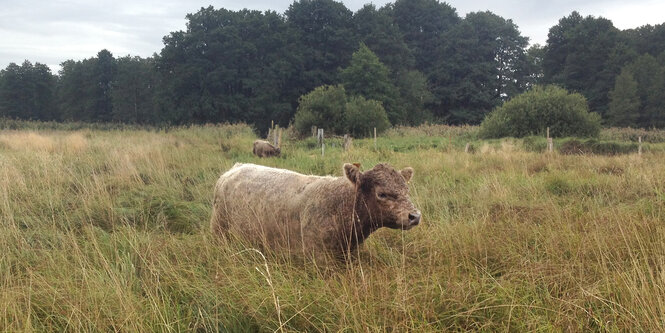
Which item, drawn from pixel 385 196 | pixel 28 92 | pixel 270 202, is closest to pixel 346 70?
pixel 270 202

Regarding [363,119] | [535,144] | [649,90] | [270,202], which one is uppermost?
[649,90]

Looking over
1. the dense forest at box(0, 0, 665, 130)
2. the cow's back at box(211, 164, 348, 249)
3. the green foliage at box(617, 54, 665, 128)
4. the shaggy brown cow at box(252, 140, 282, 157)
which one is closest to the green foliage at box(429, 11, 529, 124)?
the dense forest at box(0, 0, 665, 130)

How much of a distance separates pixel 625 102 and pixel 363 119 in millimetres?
32266

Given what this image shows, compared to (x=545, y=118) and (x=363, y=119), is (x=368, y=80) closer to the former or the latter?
(x=363, y=119)

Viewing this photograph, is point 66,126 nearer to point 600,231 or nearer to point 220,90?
point 220,90

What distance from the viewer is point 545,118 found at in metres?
28.0

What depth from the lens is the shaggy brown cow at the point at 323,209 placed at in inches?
162

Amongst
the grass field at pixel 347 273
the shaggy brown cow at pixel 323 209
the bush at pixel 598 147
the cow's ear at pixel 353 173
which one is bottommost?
the bush at pixel 598 147

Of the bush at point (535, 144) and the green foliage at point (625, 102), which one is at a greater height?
the green foliage at point (625, 102)

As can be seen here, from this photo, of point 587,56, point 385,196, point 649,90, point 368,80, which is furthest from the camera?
point 587,56

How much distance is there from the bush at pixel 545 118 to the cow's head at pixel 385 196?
84.8 ft

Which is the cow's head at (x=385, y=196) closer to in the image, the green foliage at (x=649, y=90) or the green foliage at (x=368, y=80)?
the green foliage at (x=368, y=80)

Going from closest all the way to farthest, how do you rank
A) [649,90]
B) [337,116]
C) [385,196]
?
[385,196], [337,116], [649,90]

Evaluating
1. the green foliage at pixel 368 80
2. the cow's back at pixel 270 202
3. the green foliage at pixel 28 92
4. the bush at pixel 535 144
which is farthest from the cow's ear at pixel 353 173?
the green foliage at pixel 28 92
